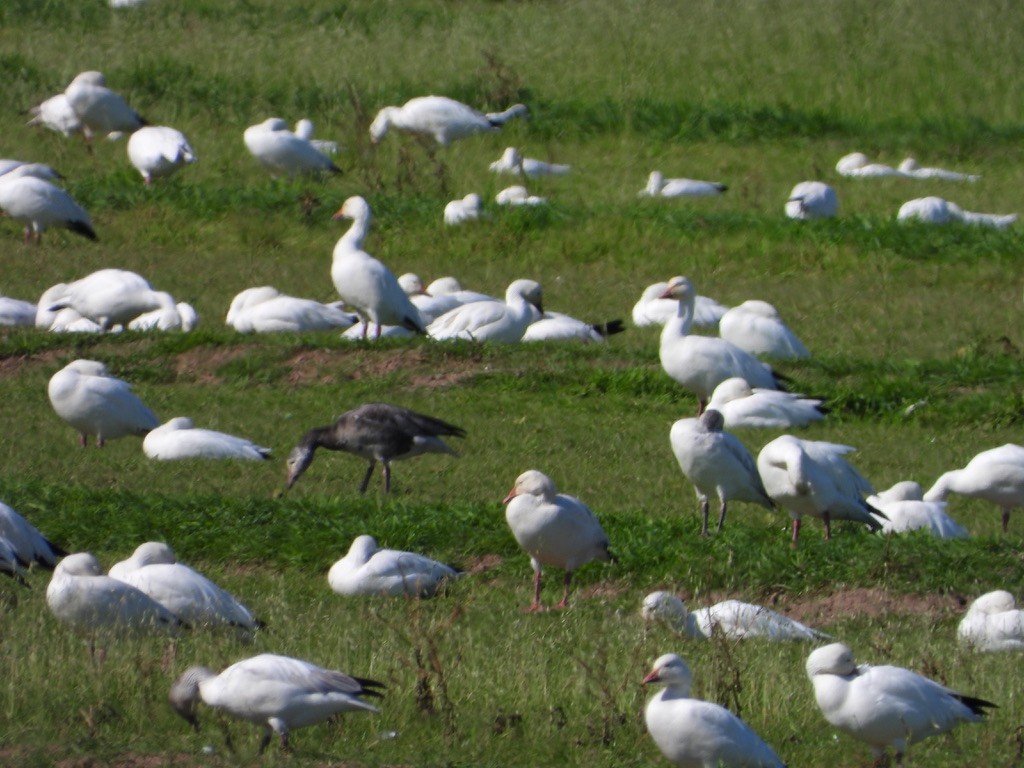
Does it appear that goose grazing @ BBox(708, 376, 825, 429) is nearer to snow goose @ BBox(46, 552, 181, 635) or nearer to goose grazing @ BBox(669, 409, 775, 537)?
goose grazing @ BBox(669, 409, 775, 537)

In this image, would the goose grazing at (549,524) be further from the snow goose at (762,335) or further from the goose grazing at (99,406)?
the snow goose at (762,335)

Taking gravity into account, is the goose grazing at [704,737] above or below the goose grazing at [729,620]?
above

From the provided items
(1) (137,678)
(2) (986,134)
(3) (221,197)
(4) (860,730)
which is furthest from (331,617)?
(2) (986,134)

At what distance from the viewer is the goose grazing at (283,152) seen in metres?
21.4

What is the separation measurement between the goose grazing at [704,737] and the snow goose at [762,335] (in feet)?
29.2

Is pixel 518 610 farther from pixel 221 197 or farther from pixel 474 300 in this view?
pixel 221 197

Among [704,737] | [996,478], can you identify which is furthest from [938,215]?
[704,737]

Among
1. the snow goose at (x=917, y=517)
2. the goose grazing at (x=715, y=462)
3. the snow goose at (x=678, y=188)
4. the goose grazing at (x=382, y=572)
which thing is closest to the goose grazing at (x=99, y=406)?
the goose grazing at (x=382, y=572)

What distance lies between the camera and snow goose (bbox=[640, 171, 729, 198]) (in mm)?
21422

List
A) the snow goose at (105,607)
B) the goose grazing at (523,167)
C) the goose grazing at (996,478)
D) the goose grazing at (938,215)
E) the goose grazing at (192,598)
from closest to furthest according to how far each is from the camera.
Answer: the snow goose at (105,607) < the goose grazing at (192,598) < the goose grazing at (996,478) < the goose grazing at (938,215) < the goose grazing at (523,167)

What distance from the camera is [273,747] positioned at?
6266 millimetres

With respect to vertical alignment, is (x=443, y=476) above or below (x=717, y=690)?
below

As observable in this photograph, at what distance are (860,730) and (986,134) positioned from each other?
1986cm

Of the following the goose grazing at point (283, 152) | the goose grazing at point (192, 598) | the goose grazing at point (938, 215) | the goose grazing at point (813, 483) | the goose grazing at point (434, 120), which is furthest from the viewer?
the goose grazing at point (434, 120)
